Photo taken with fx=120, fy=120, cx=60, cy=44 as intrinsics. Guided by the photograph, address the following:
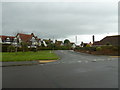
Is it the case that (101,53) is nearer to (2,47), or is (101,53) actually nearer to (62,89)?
(62,89)

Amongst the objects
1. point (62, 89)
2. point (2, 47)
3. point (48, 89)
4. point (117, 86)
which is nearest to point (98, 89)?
point (117, 86)

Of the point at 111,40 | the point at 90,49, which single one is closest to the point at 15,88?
the point at 90,49

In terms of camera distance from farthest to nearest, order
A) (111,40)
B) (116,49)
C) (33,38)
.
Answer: (33,38)
(111,40)
(116,49)

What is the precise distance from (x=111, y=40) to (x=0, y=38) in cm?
5337

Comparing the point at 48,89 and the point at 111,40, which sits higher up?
the point at 111,40

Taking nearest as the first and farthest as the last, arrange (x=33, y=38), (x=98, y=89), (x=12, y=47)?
(x=98, y=89) → (x=12, y=47) → (x=33, y=38)

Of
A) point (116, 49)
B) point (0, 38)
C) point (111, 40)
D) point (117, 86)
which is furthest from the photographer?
point (0, 38)

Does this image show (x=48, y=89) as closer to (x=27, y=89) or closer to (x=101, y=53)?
(x=27, y=89)

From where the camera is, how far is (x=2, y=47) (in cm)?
3809

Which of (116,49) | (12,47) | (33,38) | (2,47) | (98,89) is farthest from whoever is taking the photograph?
(33,38)

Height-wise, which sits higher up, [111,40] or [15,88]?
[111,40]

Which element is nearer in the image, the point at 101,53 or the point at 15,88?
the point at 15,88

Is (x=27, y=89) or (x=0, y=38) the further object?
(x=0, y=38)

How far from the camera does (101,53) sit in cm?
2858
